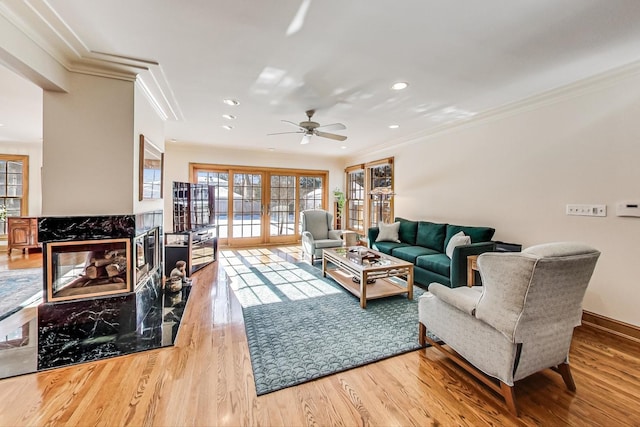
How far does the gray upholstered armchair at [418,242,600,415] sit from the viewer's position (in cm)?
147

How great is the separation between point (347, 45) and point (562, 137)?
2.72 meters

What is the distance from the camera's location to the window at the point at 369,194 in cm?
582

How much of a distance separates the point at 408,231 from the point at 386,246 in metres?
0.56

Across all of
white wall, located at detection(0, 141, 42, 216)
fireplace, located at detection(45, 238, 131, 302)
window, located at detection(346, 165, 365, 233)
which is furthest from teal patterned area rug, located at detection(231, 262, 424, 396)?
white wall, located at detection(0, 141, 42, 216)

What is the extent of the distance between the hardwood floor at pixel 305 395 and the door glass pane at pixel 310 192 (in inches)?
210

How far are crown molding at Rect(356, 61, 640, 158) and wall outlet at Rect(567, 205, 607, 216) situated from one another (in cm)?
120

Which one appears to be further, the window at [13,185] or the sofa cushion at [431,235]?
the window at [13,185]

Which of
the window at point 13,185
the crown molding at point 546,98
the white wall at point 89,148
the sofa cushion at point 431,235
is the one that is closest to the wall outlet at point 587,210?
the crown molding at point 546,98

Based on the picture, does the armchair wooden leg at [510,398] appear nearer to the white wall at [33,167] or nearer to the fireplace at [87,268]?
the fireplace at [87,268]

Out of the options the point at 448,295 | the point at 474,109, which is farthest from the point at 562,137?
the point at 448,295

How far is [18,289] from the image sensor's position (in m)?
3.46

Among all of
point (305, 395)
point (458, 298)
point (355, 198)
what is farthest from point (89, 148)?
point (355, 198)

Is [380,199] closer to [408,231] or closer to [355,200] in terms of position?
[355,200]

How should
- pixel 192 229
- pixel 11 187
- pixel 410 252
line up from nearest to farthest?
1. pixel 410 252
2. pixel 192 229
3. pixel 11 187
